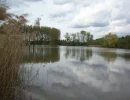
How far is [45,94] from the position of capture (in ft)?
15.0

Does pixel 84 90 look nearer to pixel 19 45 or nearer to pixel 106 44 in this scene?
pixel 19 45

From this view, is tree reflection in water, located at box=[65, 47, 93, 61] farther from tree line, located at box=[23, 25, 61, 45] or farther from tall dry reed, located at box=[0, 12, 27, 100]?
tall dry reed, located at box=[0, 12, 27, 100]

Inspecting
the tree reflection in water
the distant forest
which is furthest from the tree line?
the tree reflection in water

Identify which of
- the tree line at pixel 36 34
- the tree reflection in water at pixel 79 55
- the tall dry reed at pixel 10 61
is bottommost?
the tree reflection in water at pixel 79 55

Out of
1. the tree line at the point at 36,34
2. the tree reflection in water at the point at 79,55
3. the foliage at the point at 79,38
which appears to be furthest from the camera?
the foliage at the point at 79,38

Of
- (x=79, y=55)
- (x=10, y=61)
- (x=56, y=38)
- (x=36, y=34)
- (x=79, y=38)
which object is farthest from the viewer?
(x=79, y=38)

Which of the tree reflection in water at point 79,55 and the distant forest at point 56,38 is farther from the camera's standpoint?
the tree reflection in water at point 79,55

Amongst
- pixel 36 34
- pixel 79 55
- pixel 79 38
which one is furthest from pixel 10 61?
pixel 79 38

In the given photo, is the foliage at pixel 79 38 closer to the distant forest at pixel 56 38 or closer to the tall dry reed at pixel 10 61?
the distant forest at pixel 56 38

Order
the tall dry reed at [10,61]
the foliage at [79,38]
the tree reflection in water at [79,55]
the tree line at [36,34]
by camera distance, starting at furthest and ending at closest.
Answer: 1. the foliage at [79,38]
2. the tree reflection in water at [79,55]
3. the tree line at [36,34]
4. the tall dry reed at [10,61]

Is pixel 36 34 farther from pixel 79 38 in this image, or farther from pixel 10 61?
pixel 79 38

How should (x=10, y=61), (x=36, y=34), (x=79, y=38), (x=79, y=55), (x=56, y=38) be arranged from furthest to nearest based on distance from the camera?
(x=79, y=38), (x=56, y=38), (x=79, y=55), (x=36, y=34), (x=10, y=61)

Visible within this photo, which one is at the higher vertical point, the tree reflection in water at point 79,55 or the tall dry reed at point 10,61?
the tall dry reed at point 10,61

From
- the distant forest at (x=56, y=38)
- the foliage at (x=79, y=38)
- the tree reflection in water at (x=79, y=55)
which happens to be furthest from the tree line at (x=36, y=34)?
the foliage at (x=79, y=38)
